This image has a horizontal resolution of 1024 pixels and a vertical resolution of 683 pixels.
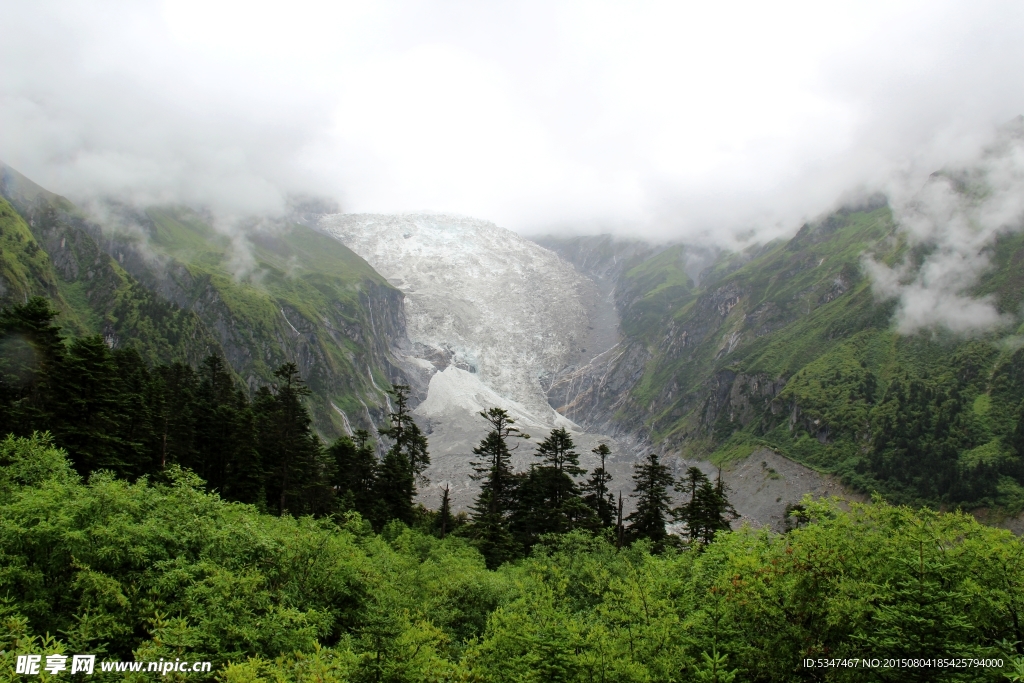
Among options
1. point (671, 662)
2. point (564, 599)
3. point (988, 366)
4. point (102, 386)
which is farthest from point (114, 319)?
point (988, 366)

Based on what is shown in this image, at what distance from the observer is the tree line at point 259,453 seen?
45.3m

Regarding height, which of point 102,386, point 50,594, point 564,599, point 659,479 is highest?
point 102,386

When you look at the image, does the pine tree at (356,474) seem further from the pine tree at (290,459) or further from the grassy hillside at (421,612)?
the grassy hillside at (421,612)

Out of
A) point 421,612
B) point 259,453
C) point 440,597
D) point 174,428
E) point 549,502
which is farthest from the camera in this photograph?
point 549,502

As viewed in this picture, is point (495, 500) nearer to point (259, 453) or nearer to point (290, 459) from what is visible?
point (290, 459)

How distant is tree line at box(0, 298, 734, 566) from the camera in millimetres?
45312

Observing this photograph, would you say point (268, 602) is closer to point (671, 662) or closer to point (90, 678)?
point (90, 678)

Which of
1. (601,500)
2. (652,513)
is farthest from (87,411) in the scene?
(652,513)

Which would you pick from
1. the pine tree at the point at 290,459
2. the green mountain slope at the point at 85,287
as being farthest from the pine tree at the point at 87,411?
the green mountain slope at the point at 85,287

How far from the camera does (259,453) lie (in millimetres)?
63438

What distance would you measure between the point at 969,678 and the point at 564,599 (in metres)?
23.5

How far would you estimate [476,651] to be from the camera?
89.1 ft

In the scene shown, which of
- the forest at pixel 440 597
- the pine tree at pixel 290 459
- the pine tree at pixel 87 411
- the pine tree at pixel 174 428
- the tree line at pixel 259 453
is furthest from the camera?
the pine tree at pixel 290 459

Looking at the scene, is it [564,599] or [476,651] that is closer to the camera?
[476,651]
